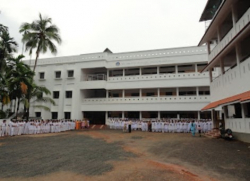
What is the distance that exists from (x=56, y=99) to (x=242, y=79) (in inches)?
900

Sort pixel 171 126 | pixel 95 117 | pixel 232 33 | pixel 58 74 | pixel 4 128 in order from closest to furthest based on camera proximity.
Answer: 1. pixel 232 33
2. pixel 4 128
3. pixel 171 126
4. pixel 95 117
5. pixel 58 74

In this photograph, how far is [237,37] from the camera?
→ 9.26 meters

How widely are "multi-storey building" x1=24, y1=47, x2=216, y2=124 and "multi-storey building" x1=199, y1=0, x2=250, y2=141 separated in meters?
6.74

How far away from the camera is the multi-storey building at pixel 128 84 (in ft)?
69.8

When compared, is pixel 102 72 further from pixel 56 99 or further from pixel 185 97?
pixel 185 97

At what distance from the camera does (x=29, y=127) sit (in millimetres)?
16328

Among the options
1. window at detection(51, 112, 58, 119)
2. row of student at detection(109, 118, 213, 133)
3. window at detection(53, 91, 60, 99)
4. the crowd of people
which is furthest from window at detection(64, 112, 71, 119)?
row of student at detection(109, 118, 213, 133)

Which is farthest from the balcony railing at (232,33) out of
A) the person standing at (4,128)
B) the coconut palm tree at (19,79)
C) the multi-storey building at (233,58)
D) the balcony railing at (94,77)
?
the person standing at (4,128)

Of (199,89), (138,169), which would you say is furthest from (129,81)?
(138,169)

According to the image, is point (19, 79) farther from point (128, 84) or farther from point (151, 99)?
point (151, 99)

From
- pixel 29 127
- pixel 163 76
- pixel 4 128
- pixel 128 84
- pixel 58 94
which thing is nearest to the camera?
pixel 4 128

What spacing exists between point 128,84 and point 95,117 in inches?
291

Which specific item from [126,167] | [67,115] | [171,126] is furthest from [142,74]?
[126,167]

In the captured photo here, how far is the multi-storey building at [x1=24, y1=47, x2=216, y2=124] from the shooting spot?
2127cm
